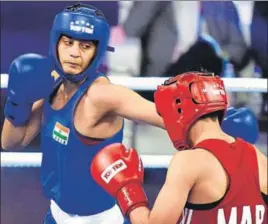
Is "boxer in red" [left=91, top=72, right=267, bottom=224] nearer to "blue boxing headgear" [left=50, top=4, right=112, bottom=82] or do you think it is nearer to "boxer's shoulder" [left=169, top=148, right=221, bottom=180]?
"boxer's shoulder" [left=169, top=148, right=221, bottom=180]

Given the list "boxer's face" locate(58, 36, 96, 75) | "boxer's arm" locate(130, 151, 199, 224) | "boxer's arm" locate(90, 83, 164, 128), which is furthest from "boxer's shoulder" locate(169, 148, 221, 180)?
"boxer's face" locate(58, 36, 96, 75)

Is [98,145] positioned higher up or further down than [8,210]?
higher up

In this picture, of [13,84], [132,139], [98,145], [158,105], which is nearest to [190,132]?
[158,105]

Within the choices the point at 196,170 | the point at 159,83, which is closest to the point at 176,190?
the point at 196,170

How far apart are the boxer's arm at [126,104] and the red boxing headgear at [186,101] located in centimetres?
22

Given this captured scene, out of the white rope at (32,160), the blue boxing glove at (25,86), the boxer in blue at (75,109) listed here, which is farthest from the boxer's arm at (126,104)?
the white rope at (32,160)

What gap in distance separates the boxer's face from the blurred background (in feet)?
2.21

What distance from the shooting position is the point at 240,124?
162cm

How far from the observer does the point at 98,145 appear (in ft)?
4.70

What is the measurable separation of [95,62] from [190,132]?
1.32 ft

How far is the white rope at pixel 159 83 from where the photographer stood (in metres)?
1.97

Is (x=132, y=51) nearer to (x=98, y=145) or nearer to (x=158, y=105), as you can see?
(x=98, y=145)

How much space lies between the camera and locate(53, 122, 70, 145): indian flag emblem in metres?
1.42

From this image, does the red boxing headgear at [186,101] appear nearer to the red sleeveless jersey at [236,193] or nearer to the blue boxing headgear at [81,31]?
the red sleeveless jersey at [236,193]
